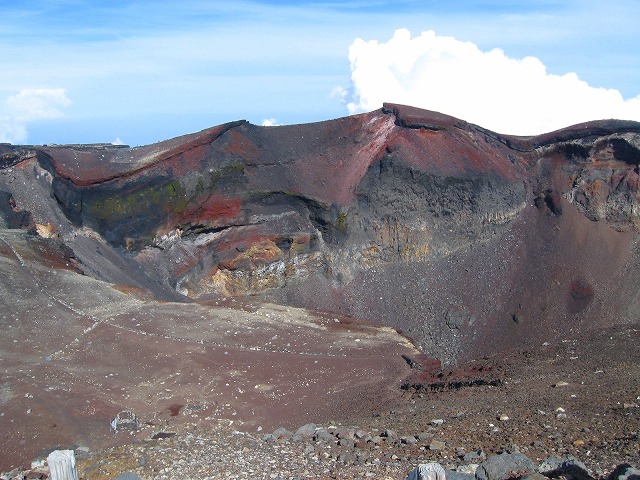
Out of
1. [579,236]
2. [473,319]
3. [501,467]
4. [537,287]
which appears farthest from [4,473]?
[579,236]

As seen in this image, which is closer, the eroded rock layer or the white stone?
the white stone

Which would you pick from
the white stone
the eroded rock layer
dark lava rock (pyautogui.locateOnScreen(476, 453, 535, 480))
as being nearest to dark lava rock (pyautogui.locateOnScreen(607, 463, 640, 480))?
dark lava rock (pyautogui.locateOnScreen(476, 453, 535, 480))

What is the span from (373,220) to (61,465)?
16.1 meters

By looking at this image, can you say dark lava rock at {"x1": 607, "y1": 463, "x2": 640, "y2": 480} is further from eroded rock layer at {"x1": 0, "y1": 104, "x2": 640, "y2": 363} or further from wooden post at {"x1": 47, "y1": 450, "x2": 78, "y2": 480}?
eroded rock layer at {"x1": 0, "y1": 104, "x2": 640, "y2": 363}

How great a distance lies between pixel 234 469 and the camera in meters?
9.39

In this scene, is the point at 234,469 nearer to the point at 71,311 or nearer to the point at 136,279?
the point at 71,311

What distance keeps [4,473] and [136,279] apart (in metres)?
10.3

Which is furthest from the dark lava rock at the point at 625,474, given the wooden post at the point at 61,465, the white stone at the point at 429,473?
the wooden post at the point at 61,465

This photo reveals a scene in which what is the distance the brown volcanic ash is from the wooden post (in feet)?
37.2

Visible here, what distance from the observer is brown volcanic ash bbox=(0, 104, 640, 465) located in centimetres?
2036

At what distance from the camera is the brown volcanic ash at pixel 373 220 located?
20.4 metres

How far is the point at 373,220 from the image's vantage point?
22469 millimetres

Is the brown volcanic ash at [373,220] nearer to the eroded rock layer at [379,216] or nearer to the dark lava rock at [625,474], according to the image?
the eroded rock layer at [379,216]

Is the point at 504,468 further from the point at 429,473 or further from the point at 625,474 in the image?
the point at 429,473
